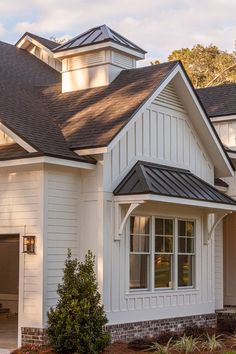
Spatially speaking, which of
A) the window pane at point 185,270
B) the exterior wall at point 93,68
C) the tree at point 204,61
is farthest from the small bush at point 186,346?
the tree at point 204,61

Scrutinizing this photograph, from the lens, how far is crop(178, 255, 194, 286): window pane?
17781 millimetres

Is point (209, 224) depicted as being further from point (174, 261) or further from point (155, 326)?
point (155, 326)

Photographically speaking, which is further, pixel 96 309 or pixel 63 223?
pixel 63 223

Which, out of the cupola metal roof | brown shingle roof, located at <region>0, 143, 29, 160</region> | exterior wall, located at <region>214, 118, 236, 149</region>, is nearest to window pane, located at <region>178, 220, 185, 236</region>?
the cupola metal roof

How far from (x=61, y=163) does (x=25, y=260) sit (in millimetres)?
2101

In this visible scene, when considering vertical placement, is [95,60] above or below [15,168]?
above

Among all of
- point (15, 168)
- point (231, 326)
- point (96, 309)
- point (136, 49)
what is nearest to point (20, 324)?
point (96, 309)

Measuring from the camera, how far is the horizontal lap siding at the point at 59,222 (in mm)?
14648

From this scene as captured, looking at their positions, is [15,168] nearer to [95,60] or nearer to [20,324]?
[20,324]

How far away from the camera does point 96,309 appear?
13.7 m

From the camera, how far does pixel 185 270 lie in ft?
59.2

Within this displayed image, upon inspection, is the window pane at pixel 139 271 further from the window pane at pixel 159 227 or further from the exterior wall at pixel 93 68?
the exterior wall at pixel 93 68

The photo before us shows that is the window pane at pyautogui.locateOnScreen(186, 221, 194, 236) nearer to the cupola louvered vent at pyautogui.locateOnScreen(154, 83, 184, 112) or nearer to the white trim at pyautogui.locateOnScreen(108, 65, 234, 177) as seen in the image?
the white trim at pyautogui.locateOnScreen(108, 65, 234, 177)

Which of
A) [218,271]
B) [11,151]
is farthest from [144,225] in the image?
[218,271]
